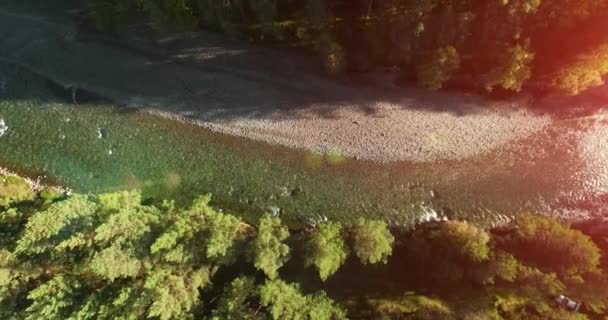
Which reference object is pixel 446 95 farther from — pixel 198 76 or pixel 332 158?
pixel 198 76

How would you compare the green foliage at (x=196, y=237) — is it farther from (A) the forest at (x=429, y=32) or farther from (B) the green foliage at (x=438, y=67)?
(B) the green foliage at (x=438, y=67)

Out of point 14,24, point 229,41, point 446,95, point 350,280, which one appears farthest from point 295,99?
point 14,24

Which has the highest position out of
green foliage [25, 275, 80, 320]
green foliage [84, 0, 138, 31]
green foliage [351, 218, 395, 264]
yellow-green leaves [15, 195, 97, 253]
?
green foliage [84, 0, 138, 31]

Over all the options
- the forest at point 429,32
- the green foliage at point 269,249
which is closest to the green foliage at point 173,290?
A: the green foliage at point 269,249

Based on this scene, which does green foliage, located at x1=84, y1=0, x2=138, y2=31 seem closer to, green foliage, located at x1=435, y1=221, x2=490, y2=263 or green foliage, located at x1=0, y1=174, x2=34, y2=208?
green foliage, located at x1=0, y1=174, x2=34, y2=208

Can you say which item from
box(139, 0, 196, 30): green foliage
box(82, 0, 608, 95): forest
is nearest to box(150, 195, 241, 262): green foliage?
box(82, 0, 608, 95): forest

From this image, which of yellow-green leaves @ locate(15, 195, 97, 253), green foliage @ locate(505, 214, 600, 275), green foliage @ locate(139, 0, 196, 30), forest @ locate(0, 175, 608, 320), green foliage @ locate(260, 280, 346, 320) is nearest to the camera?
green foliage @ locate(505, 214, 600, 275)
